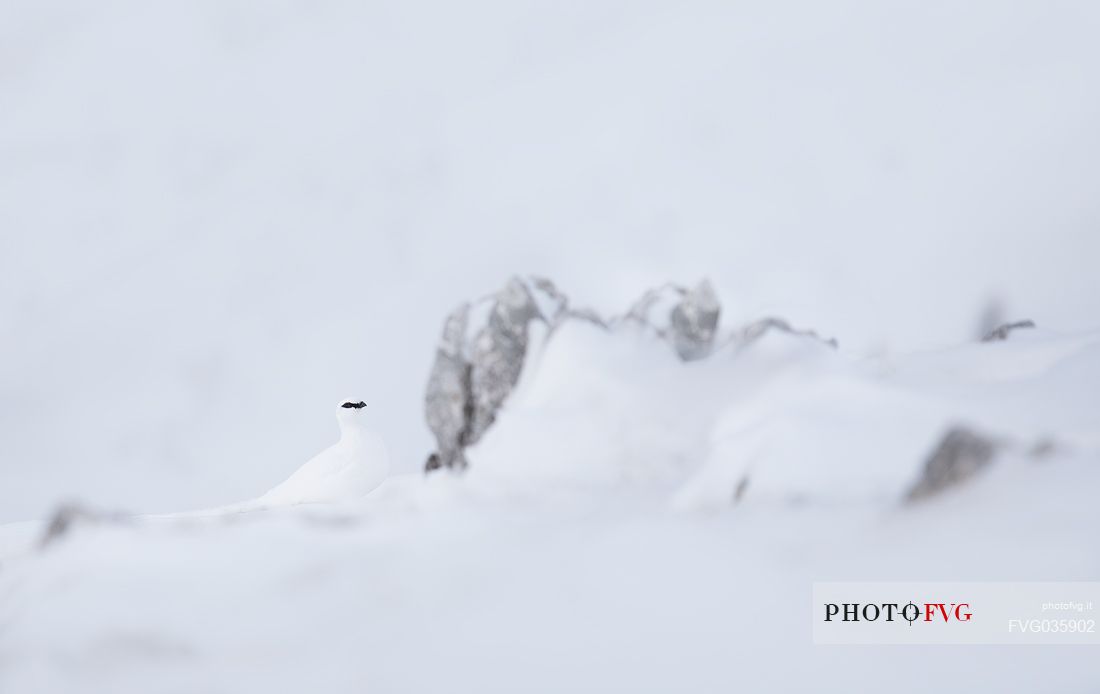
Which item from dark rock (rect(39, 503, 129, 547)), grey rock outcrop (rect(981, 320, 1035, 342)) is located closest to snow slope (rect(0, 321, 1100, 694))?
dark rock (rect(39, 503, 129, 547))

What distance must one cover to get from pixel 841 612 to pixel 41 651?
8094 mm

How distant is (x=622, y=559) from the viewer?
29.8ft

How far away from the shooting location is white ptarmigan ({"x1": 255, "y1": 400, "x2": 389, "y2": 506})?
16.4m

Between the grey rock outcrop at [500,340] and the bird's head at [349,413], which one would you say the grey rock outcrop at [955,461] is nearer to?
the grey rock outcrop at [500,340]

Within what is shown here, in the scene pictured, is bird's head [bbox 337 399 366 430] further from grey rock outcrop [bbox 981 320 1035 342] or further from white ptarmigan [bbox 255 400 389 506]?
grey rock outcrop [bbox 981 320 1035 342]

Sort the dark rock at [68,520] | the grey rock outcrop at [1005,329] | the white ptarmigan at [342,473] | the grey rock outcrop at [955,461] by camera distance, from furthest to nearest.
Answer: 1. the white ptarmigan at [342,473]
2. the grey rock outcrop at [1005,329]
3. the dark rock at [68,520]
4. the grey rock outcrop at [955,461]

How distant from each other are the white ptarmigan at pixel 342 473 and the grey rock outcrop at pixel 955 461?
34.7 feet

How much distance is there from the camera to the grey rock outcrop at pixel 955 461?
886 cm

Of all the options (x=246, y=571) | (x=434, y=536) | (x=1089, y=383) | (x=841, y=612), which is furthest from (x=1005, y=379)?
(x=246, y=571)

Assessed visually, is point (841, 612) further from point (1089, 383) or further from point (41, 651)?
point (41, 651)

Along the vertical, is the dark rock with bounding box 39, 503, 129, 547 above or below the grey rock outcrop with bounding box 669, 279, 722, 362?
below

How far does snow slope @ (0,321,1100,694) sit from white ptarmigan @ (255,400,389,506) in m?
4.50

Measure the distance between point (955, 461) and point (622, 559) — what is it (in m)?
3.69

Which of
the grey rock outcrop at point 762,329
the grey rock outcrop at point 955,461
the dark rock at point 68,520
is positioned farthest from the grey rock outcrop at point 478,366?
the grey rock outcrop at point 955,461
